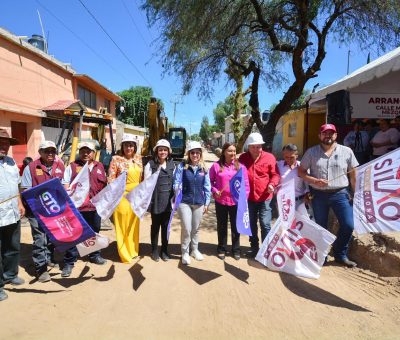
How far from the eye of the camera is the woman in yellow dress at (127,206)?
15.2ft

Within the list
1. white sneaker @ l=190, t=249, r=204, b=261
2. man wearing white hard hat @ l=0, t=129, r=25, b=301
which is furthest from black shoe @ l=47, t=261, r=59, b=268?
white sneaker @ l=190, t=249, r=204, b=261

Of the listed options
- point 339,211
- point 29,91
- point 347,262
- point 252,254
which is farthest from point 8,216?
point 29,91

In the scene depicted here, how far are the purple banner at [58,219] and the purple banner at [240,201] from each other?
1995 millimetres

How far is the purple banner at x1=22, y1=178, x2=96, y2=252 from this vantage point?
12.6ft

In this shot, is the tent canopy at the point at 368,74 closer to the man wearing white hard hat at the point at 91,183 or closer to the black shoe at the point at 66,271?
the man wearing white hard hat at the point at 91,183

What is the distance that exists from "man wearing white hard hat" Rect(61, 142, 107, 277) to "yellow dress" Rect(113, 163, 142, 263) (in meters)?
0.30

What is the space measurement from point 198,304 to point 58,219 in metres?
1.98

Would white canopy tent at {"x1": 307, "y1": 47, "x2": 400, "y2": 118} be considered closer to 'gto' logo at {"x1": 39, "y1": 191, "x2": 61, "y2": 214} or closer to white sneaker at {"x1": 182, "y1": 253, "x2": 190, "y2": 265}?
white sneaker at {"x1": 182, "y1": 253, "x2": 190, "y2": 265}

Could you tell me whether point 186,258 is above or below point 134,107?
below

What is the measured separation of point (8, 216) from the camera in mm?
3740

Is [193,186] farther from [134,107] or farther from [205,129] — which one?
[205,129]

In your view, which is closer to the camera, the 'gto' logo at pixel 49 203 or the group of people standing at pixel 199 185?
the 'gto' logo at pixel 49 203

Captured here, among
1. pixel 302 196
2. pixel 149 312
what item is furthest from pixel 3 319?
pixel 302 196

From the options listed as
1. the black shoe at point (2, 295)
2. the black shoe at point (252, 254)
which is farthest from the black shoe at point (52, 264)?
the black shoe at point (252, 254)
